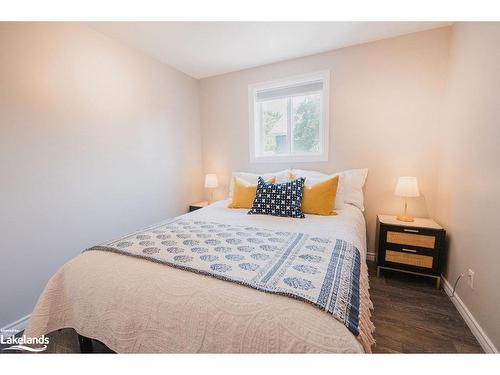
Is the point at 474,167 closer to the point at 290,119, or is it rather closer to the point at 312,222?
the point at 312,222

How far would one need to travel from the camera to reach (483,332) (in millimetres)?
1339

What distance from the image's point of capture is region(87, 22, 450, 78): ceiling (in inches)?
77.8

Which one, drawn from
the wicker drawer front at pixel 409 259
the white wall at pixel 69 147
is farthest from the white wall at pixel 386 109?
the white wall at pixel 69 147

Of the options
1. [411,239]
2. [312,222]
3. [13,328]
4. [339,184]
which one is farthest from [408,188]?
[13,328]

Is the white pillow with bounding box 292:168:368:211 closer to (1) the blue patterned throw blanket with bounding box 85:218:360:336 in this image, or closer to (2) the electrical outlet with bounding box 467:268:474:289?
(2) the electrical outlet with bounding box 467:268:474:289

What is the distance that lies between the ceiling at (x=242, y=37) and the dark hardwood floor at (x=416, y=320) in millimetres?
2464

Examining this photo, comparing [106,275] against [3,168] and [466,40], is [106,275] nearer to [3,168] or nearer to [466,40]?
[3,168]

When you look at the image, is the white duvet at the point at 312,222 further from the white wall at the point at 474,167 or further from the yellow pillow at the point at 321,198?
the white wall at the point at 474,167

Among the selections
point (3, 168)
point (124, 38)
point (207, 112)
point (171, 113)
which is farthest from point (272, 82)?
point (3, 168)

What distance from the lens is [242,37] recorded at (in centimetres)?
215

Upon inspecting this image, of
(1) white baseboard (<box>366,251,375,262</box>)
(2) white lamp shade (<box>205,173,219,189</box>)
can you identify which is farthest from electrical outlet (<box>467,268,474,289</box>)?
(2) white lamp shade (<box>205,173,219,189</box>)

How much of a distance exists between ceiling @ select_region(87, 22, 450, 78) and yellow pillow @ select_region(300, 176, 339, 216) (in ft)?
4.87

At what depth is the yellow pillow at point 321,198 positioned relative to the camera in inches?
77.9

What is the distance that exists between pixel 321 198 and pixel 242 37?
5.91 ft
